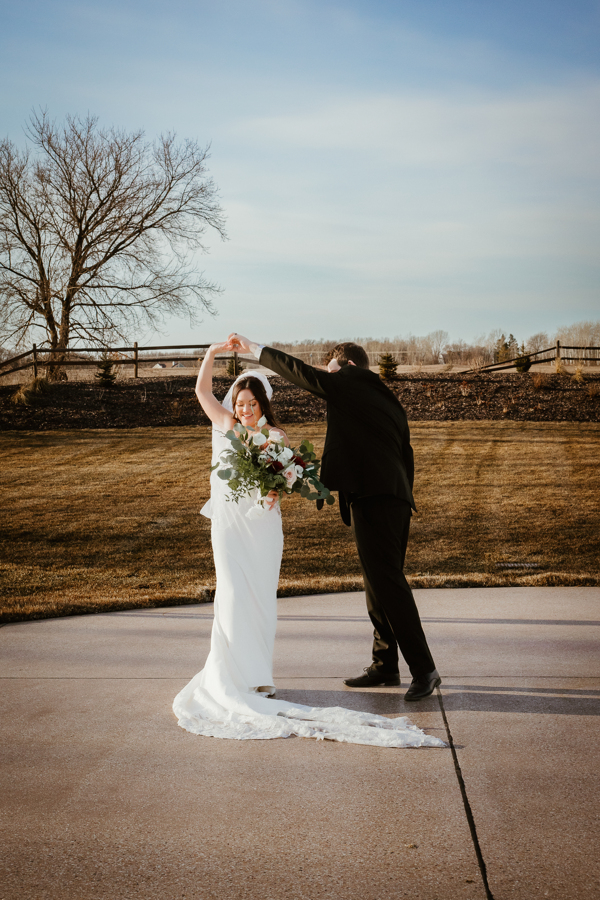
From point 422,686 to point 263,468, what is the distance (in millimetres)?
1597

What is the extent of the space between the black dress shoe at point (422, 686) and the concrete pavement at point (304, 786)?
0.33 ft

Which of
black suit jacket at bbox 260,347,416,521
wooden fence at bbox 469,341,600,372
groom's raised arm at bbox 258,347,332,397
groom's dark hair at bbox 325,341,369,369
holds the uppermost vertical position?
wooden fence at bbox 469,341,600,372

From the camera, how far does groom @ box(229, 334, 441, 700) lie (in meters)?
4.30

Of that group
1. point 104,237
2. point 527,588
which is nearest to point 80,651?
point 527,588

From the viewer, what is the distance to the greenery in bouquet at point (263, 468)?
4.59 meters

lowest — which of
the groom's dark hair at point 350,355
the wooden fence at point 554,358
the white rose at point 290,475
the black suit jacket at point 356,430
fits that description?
the white rose at point 290,475

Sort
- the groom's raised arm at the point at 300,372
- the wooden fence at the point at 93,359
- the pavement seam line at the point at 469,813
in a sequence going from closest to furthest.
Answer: the pavement seam line at the point at 469,813, the groom's raised arm at the point at 300,372, the wooden fence at the point at 93,359

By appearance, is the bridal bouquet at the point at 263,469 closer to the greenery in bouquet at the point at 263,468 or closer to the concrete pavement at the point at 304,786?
the greenery in bouquet at the point at 263,468

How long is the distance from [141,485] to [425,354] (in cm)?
2722

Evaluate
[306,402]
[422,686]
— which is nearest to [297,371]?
[422,686]

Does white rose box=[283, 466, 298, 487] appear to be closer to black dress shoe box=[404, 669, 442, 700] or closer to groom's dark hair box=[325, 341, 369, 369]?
groom's dark hair box=[325, 341, 369, 369]

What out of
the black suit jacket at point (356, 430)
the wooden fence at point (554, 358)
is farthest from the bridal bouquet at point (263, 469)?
the wooden fence at point (554, 358)

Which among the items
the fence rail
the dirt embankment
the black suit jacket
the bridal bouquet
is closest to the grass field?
the dirt embankment

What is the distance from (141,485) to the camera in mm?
13445
